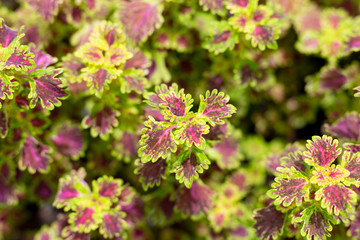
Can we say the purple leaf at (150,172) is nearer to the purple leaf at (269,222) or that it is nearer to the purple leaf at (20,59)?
the purple leaf at (269,222)

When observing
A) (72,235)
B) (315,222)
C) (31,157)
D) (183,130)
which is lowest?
(72,235)

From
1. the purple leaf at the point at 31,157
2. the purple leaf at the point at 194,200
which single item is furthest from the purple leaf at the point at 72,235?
the purple leaf at the point at 194,200

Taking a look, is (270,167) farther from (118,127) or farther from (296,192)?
(118,127)

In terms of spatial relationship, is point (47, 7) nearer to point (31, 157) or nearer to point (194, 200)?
point (31, 157)

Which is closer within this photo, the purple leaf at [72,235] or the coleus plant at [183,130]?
the coleus plant at [183,130]

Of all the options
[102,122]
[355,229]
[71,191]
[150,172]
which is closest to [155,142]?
[150,172]

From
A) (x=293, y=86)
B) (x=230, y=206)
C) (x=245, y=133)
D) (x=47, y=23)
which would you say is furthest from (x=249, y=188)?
(x=47, y=23)

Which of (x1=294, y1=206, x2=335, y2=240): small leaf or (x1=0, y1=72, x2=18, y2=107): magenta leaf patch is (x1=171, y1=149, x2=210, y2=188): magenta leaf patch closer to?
(x1=294, y1=206, x2=335, y2=240): small leaf
